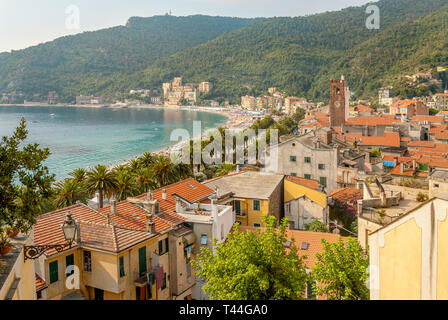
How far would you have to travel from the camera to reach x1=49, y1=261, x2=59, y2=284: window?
12.1m

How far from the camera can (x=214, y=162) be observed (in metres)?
47.5

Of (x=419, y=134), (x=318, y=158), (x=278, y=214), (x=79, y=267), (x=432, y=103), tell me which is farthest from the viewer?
(x=432, y=103)

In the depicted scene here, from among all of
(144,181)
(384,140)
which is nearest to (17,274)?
(144,181)

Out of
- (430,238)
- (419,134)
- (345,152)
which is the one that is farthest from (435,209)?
(419,134)

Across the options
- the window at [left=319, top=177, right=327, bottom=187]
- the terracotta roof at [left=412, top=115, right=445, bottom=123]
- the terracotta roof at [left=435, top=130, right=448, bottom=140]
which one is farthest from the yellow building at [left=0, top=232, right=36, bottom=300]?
the terracotta roof at [left=412, top=115, right=445, bottom=123]

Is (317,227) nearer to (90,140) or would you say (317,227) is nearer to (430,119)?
(430,119)

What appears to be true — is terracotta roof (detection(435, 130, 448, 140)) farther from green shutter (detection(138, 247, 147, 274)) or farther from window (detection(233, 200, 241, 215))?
green shutter (detection(138, 247, 147, 274))

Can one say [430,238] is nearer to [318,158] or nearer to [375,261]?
[375,261]

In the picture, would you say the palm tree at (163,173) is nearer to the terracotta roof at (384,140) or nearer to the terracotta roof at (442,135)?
the terracotta roof at (384,140)

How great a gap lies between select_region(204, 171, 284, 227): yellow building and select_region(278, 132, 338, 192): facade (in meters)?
9.05

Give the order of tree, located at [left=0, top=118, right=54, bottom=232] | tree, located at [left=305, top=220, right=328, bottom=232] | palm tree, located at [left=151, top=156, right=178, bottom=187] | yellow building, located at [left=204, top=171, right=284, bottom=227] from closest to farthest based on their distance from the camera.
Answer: tree, located at [left=0, top=118, right=54, bottom=232], tree, located at [left=305, top=220, right=328, bottom=232], yellow building, located at [left=204, top=171, right=284, bottom=227], palm tree, located at [left=151, top=156, right=178, bottom=187]

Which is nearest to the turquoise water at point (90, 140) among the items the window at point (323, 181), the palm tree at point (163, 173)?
the palm tree at point (163, 173)

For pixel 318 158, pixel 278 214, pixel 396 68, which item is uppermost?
pixel 396 68
